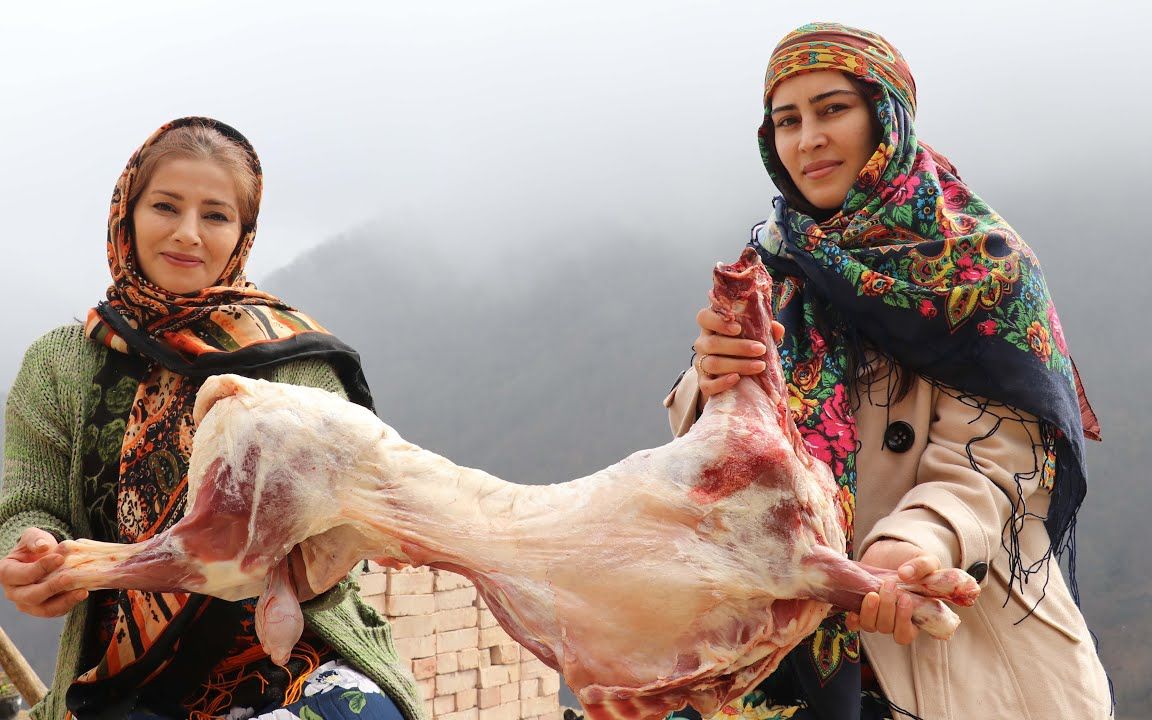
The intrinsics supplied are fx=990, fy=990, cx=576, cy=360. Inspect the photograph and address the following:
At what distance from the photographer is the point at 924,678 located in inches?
91.7

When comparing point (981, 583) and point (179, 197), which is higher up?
point (179, 197)

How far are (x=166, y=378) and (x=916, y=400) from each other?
6.33 ft

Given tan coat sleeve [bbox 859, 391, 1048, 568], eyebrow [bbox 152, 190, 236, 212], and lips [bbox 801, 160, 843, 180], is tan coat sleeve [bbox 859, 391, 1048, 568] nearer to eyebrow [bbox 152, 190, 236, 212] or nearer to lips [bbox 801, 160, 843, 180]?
lips [bbox 801, 160, 843, 180]

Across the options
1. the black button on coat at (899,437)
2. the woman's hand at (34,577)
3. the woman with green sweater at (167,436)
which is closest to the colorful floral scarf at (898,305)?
the black button on coat at (899,437)

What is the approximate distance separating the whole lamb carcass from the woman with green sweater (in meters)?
0.39

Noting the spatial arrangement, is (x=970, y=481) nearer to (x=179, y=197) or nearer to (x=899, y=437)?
(x=899, y=437)

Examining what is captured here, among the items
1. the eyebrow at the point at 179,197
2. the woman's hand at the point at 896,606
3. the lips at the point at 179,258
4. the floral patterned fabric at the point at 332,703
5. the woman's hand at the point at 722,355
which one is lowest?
the floral patterned fabric at the point at 332,703

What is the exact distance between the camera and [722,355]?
2.07m

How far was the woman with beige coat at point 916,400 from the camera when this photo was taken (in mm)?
2301

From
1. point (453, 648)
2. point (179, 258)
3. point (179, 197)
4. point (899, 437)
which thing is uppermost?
point (179, 197)

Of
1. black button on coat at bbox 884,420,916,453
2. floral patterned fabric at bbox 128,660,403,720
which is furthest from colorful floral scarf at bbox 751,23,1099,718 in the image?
floral patterned fabric at bbox 128,660,403,720

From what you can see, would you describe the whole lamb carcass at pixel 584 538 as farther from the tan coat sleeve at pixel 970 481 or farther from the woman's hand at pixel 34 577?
the tan coat sleeve at pixel 970 481

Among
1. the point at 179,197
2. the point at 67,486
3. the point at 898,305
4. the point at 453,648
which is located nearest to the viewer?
the point at 898,305

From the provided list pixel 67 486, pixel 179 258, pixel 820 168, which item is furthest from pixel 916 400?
pixel 67 486
